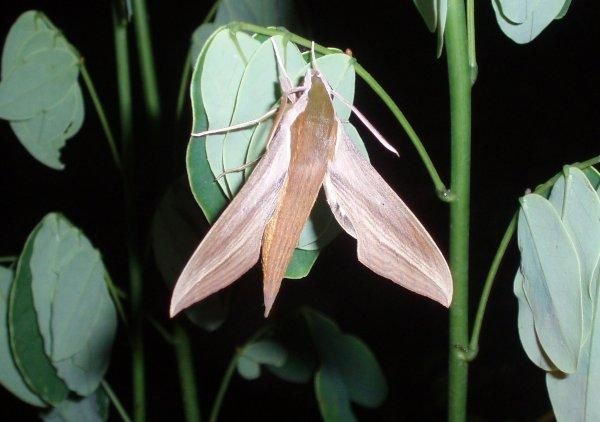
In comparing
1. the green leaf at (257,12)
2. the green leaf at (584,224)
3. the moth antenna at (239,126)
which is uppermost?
the green leaf at (257,12)

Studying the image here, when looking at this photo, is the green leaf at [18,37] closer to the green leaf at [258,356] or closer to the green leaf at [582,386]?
the green leaf at [258,356]

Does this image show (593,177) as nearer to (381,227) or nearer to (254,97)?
(381,227)

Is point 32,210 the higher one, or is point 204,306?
point 204,306

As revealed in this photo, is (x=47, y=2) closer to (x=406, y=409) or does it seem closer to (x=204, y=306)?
(x=204, y=306)

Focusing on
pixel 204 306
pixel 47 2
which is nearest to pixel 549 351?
pixel 204 306

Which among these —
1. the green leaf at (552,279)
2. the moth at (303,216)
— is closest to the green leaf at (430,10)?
the moth at (303,216)

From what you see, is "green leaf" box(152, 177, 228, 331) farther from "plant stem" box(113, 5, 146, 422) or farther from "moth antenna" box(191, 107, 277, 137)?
"moth antenna" box(191, 107, 277, 137)

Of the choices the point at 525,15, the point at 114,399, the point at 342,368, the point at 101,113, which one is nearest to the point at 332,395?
the point at 342,368
